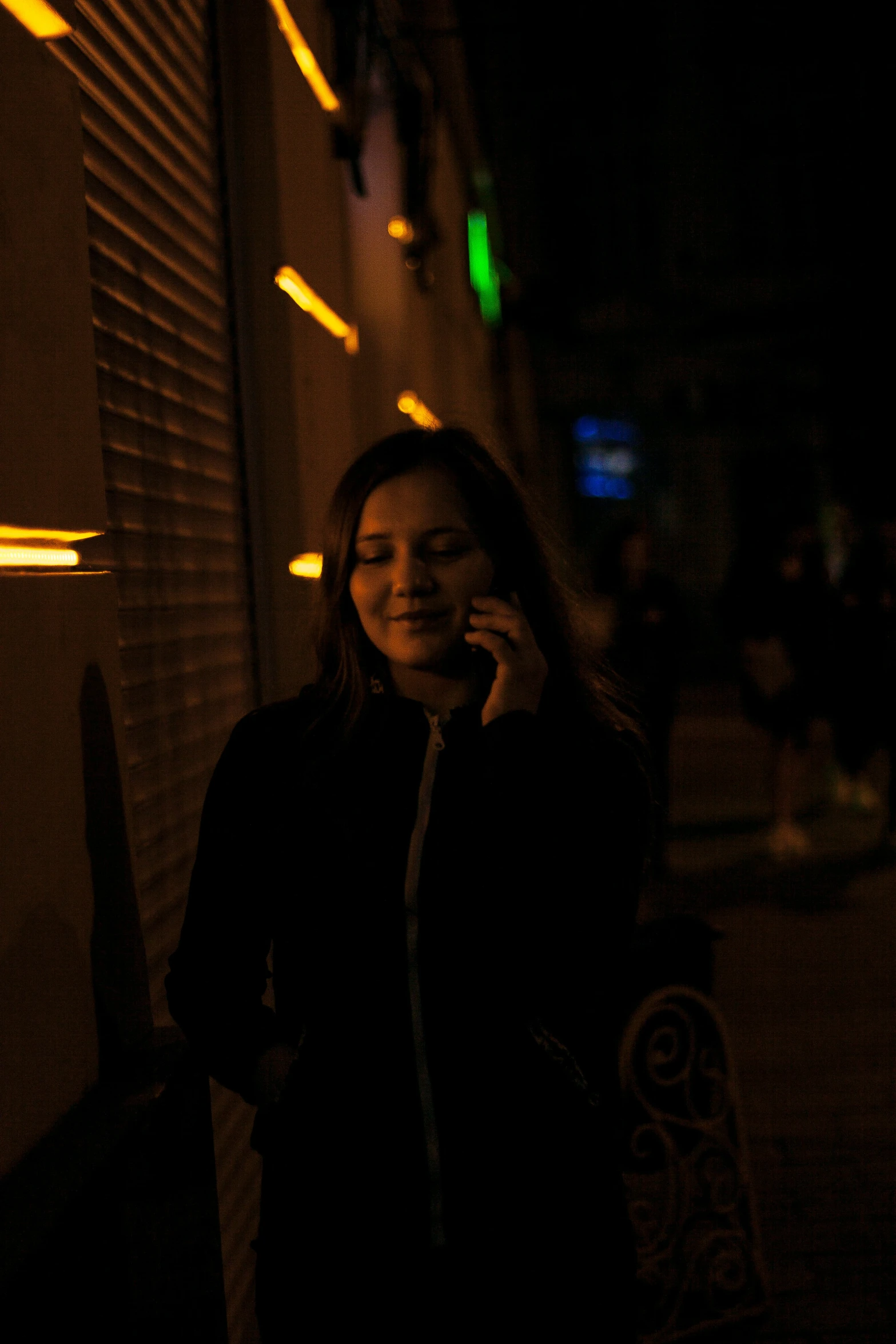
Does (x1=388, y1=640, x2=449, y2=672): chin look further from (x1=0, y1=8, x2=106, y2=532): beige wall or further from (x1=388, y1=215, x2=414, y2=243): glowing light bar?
(x1=388, y1=215, x2=414, y2=243): glowing light bar

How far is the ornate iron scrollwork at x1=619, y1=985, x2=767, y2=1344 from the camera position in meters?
2.95

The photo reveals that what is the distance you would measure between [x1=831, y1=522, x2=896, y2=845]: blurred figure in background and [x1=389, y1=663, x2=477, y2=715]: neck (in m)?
6.17

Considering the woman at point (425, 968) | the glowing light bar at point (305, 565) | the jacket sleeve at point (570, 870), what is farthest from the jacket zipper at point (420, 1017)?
the glowing light bar at point (305, 565)

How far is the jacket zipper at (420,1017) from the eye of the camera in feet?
5.53

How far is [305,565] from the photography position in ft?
12.9

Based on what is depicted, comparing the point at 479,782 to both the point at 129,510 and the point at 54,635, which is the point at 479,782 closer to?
the point at 54,635

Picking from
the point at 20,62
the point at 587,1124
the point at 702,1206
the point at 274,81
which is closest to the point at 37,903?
the point at 587,1124

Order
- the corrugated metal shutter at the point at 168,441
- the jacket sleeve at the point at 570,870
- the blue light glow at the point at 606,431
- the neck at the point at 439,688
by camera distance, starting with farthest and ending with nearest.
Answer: the blue light glow at the point at 606,431, the corrugated metal shutter at the point at 168,441, the neck at the point at 439,688, the jacket sleeve at the point at 570,870

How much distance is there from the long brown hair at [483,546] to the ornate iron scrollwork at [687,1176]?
3.85 feet

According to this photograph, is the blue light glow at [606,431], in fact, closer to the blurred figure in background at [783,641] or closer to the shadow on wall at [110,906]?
the blurred figure in background at [783,641]

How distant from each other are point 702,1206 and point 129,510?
236cm

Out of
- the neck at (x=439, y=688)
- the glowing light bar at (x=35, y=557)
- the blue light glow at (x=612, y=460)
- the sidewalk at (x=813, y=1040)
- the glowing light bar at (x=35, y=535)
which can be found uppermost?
the blue light glow at (x=612, y=460)

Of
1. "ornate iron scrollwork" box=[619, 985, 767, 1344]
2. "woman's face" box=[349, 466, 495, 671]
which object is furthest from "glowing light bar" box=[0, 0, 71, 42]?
"ornate iron scrollwork" box=[619, 985, 767, 1344]

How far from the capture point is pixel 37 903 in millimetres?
1683
